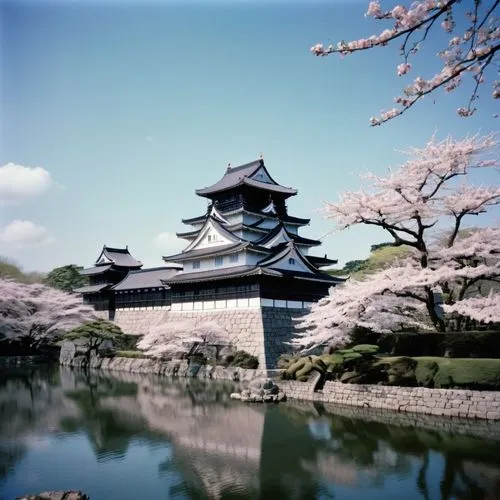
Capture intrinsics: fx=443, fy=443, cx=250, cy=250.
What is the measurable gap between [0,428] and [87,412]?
10.7ft

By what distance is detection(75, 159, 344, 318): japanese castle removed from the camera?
29641 mm

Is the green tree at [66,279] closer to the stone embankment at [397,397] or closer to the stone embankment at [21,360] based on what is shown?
the stone embankment at [21,360]

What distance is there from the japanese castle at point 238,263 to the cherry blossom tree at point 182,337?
Result: 2.28 metres

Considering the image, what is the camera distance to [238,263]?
30984 millimetres

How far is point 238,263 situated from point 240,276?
252 cm

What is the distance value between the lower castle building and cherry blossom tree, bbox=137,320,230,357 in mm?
1249

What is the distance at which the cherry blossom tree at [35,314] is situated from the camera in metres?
37.5

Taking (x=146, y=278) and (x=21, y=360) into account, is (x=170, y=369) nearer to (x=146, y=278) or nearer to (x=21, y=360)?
(x=146, y=278)

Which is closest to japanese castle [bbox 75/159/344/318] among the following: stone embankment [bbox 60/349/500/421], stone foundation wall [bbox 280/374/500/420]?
stone embankment [bbox 60/349/500/421]

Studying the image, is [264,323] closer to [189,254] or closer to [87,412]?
[189,254]

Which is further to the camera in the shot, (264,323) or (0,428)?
(264,323)

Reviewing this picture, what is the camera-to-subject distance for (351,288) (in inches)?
810

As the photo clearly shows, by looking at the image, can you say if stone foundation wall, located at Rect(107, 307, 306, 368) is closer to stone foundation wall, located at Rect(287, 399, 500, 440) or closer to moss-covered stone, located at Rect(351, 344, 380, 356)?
stone foundation wall, located at Rect(287, 399, 500, 440)

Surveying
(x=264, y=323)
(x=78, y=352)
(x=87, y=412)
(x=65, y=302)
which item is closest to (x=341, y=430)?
(x=87, y=412)
